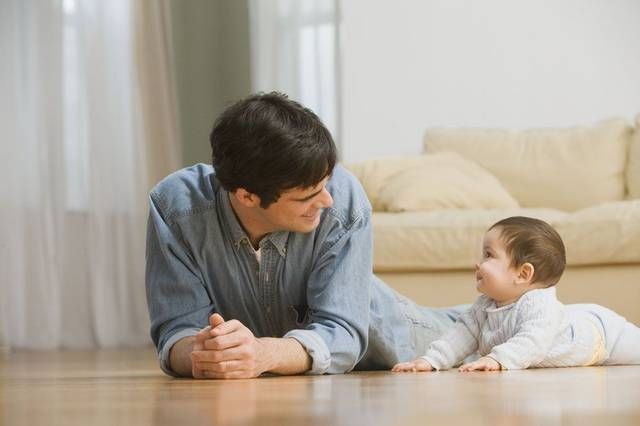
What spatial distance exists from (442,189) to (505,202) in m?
0.32

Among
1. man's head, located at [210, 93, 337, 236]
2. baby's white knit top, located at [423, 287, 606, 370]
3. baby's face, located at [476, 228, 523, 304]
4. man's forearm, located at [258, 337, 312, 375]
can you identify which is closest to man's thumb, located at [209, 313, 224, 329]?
man's forearm, located at [258, 337, 312, 375]

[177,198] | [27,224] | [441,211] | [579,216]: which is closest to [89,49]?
[27,224]

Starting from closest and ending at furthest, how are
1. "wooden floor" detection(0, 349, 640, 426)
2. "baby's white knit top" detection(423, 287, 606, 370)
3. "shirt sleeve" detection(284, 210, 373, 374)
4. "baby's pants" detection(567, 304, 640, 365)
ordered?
1. "wooden floor" detection(0, 349, 640, 426)
2. "shirt sleeve" detection(284, 210, 373, 374)
3. "baby's white knit top" detection(423, 287, 606, 370)
4. "baby's pants" detection(567, 304, 640, 365)

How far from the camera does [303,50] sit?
17.4 ft

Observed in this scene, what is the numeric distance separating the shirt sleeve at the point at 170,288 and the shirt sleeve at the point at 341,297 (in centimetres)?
19

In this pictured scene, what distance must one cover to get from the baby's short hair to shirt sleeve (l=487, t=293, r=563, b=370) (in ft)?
0.19

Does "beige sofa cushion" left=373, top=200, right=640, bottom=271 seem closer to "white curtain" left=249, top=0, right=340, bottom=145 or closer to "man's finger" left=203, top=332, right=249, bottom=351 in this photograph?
"white curtain" left=249, top=0, right=340, bottom=145

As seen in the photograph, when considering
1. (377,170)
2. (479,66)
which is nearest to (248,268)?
(377,170)

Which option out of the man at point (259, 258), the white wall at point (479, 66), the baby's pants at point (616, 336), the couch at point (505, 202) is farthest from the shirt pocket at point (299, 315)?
the white wall at point (479, 66)

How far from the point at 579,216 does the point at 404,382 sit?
87.0 inches

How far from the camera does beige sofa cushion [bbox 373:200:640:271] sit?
3.60 m

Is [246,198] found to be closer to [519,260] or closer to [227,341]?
[227,341]

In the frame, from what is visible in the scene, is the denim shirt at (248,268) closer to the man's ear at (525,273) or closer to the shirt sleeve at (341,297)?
the shirt sleeve at (341,297)

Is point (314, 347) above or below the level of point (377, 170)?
above
